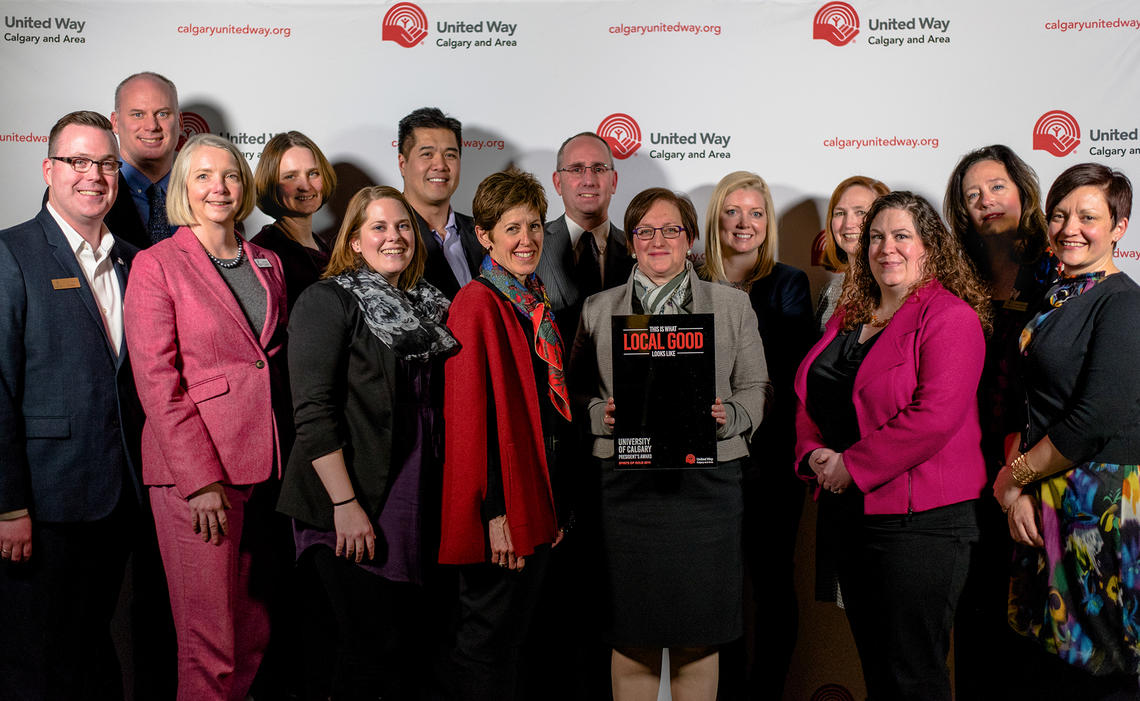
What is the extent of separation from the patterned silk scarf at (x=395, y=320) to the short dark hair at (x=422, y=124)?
1024 mm

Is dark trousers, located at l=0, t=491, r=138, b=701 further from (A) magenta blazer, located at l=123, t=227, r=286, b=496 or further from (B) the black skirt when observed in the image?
(B) the black skirt

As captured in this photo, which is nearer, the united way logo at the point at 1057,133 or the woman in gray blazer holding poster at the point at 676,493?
the woman in gray blazer holding poster at the point at 676,493

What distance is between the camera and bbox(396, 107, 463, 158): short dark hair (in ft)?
10.9

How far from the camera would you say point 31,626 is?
2502mm

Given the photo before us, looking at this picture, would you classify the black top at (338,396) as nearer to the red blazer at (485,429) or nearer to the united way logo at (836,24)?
the red blazer at (485,429)

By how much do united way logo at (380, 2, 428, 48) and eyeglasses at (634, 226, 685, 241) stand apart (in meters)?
1.64

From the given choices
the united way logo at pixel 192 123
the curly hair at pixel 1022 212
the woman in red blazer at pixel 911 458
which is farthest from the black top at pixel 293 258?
the curly hair at pixel 1022 212

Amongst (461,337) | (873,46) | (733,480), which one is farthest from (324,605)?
(873,46)

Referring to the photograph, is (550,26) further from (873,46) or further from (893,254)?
(893,254)

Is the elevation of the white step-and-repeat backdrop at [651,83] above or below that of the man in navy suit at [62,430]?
above

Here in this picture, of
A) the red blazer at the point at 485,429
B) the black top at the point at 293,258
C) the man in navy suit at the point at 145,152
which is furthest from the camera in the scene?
the man in navy suit at the point at 145,152

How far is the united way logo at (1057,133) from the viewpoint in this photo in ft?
11.5

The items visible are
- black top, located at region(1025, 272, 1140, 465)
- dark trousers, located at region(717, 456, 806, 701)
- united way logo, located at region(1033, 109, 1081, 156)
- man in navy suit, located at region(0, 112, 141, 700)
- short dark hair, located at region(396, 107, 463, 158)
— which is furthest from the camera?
united way logo, located at region(1033, 109, 1081, 156)

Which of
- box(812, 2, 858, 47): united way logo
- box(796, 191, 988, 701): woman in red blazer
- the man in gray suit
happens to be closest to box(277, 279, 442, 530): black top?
the man in gray suit
